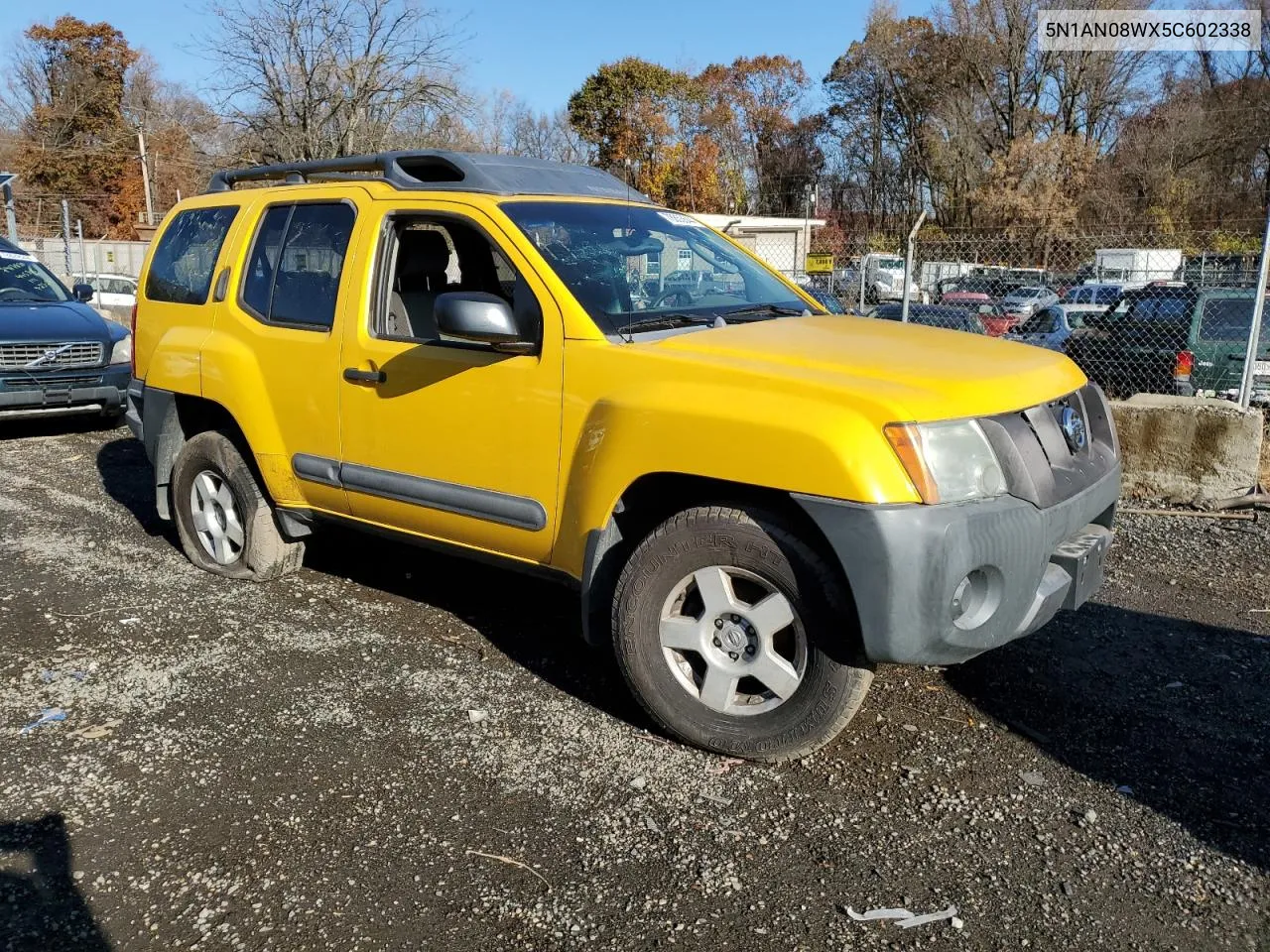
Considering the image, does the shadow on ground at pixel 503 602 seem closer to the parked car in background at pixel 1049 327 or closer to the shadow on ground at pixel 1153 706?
the shadow on ground at pixel 1153 706

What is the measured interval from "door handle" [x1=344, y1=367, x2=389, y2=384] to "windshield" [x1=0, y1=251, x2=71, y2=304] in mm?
6789

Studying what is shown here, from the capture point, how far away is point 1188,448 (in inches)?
265

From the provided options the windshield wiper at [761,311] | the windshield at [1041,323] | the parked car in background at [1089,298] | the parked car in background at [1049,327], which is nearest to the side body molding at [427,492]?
the windshield wiper at [761,311]

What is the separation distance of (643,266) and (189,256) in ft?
8.86

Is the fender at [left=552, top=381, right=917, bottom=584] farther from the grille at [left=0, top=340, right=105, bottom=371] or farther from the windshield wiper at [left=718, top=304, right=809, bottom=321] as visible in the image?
the grille at [left=0, top=340, right=105, bottom=371]

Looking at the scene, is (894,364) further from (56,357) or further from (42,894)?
(56,357)

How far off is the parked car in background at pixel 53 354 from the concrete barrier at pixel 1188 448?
26.3 ft

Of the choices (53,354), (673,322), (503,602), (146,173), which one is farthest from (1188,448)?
(146,173)

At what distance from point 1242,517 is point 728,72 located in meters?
51.8

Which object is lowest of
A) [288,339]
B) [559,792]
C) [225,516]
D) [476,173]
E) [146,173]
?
[559,792]

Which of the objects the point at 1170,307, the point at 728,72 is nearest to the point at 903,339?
the point at 1170,307

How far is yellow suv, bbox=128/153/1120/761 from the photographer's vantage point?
3.01 meters

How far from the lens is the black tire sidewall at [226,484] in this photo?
507 cm

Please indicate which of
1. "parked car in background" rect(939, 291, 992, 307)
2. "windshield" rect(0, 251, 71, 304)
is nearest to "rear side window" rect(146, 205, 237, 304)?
"windshield" rect(0, 251, 71, 304)
